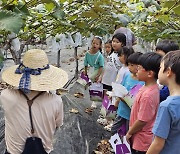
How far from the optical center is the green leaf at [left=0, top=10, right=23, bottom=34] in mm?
1237

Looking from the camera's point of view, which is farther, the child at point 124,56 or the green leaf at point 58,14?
the child at point 124,56

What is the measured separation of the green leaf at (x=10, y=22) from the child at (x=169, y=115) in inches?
32.2

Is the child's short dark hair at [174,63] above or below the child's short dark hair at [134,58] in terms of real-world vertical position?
above

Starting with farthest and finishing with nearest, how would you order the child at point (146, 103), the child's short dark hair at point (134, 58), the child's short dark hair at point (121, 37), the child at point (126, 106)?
the child's short dark hair at point (121, 37) → the child at point (126, 106) → the child's short dark hair at point (134, 58) → the child at point (146, 103)

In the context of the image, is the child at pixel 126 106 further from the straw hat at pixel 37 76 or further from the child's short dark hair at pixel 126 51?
the straw hat at pixel 37 76

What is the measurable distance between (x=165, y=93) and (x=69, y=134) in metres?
1.66

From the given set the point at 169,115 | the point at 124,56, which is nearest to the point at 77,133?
the point at 124,56

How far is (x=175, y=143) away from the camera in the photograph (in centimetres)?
175

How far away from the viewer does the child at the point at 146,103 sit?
7.58 feet

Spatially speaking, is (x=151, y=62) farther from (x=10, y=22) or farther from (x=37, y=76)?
(x=10, y=22)

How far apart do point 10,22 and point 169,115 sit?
0.90 metres

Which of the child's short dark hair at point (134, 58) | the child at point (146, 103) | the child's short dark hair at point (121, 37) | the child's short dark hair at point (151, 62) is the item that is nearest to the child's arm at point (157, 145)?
the child at point (146, 103)

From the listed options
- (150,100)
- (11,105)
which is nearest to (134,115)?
(150,100)

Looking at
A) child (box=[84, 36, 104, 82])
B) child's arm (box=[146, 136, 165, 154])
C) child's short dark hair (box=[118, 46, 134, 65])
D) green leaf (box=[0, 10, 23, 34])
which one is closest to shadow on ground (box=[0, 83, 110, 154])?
child (box=[84, 36, 104, 82])
